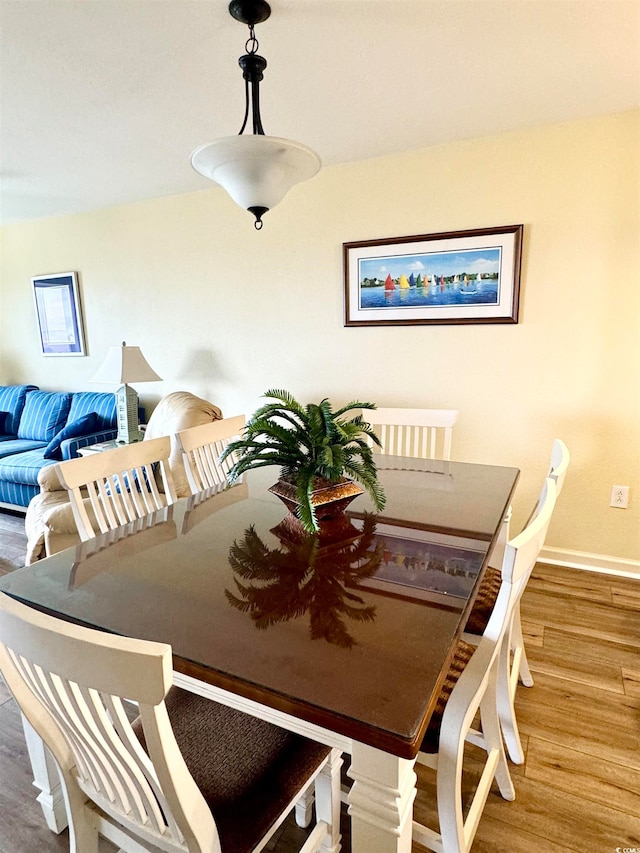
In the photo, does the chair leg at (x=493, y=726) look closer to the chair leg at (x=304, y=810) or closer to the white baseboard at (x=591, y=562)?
the chair leg at (x=304, y=810)

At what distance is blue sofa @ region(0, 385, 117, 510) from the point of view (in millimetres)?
3484

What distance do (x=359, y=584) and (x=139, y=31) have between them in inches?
79.3

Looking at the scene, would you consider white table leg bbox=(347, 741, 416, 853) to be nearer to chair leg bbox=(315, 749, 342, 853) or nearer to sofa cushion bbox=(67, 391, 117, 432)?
→ chair leg bbox=(315, 749, 342, 853)

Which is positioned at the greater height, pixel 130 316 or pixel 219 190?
pixel 219 190

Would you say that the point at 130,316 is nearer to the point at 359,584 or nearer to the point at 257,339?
the point at 257,339

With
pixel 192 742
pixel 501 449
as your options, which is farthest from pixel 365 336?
pixel 192 742

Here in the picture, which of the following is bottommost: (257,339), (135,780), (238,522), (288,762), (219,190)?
(288,762)

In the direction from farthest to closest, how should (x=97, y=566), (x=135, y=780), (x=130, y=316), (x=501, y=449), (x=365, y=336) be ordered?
(x=130, y=316), (x=365, y=336), (x=501, y=449), (x=97, y=566), (x=135, y=780)

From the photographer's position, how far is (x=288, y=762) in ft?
3.19

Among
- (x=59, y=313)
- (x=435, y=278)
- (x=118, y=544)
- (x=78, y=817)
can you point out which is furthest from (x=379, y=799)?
(x=59, y=313)

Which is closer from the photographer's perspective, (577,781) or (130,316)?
(577,781)

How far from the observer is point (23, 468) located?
342cm

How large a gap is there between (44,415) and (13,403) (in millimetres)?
487

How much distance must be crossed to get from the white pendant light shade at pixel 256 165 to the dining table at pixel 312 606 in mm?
1028
